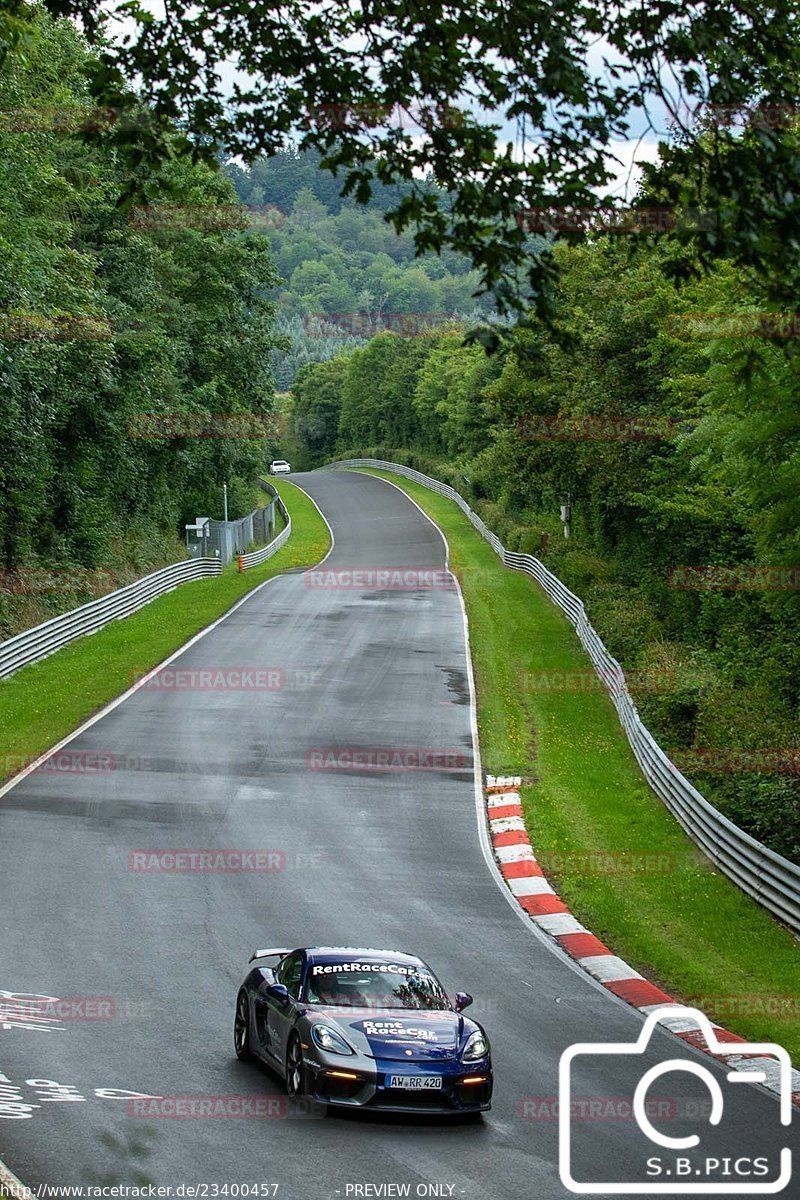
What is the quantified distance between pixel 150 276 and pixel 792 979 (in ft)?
140

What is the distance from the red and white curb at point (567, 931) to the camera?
13305 mm

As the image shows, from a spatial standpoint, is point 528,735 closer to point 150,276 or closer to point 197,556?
point 150,276

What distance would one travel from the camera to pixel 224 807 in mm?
22750

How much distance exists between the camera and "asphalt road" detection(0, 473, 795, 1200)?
32.7ft

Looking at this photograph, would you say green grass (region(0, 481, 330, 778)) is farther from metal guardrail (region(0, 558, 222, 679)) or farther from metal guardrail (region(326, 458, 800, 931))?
metal guardrail (region(326, 458, 800, 931))

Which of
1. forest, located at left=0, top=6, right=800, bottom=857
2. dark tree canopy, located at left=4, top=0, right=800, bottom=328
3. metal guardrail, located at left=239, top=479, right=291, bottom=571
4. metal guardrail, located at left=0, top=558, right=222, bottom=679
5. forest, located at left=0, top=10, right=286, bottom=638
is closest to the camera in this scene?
dark tree canopy, located at left=4, top=0, right=800, bottom=328

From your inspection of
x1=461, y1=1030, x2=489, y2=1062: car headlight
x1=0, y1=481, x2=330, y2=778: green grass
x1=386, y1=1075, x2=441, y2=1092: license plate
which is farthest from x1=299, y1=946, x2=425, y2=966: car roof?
x1=0, y1=481, x2=330, y2=778: green grass

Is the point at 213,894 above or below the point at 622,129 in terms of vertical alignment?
below

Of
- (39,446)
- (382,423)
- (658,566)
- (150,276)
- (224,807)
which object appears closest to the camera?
(224,807)

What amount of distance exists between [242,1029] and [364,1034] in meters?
1.78

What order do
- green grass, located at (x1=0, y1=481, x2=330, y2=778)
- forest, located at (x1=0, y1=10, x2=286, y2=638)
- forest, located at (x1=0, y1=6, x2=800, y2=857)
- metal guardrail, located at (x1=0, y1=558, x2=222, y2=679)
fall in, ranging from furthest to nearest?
metal guardrail, located at (x1=0, y1=558, x2=222, y2=679), forest, located at (x1=0, y1=10, x2=286, y2=638), green grass, located at (x1=0, y1=481, x2=330, y2=778), forest, located at (x1=0, y1=6, x2=800, y2=857)

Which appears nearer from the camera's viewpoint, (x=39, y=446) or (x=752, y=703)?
(x=752, y=703)

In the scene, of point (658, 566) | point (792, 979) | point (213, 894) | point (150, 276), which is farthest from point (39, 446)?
point (792, 979)

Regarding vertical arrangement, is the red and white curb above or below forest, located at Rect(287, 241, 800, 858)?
below
